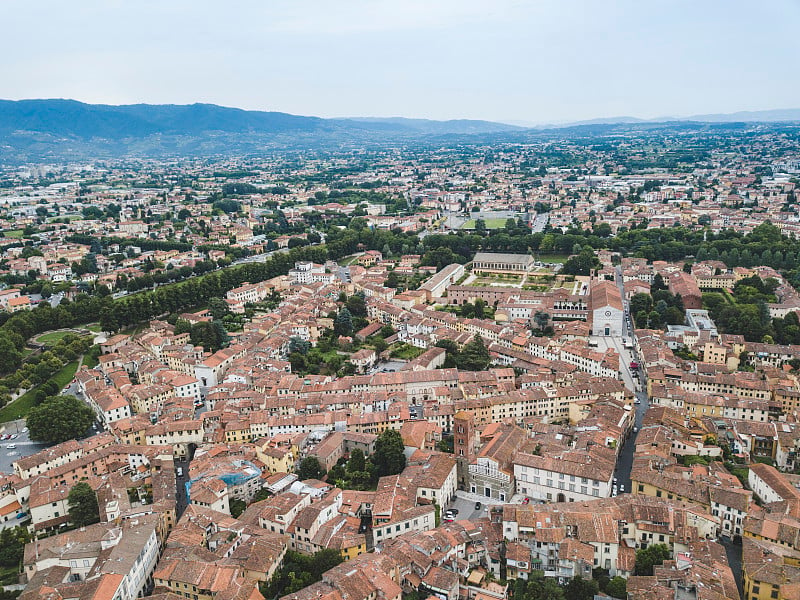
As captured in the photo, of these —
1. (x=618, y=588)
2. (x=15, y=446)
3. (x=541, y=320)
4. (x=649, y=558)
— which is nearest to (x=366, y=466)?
(x=618, y=588)

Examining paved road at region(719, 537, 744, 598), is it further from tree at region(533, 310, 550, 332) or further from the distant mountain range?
the distant mountain range

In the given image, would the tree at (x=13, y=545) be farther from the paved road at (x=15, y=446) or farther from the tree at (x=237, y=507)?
the tree at (x=237, y=507)

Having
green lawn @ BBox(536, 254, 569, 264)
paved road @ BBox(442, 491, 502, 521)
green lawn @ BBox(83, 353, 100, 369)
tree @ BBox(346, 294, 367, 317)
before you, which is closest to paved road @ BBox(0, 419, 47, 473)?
green lawn @ BBox(83, 353, 100, 369)

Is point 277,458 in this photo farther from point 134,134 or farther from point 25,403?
point 134,134

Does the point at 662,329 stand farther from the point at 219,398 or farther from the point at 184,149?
the point at 184,149

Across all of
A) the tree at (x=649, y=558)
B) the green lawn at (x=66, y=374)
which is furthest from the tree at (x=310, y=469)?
the green lawn at (x=66, y=374)
